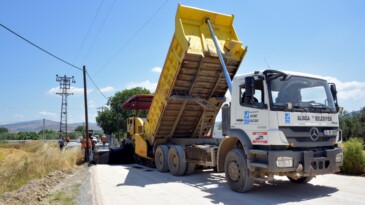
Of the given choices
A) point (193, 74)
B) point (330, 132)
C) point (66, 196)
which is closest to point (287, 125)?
point (330, 132)

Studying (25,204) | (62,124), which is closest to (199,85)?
(25,204)

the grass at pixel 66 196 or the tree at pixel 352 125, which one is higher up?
the tree at pixel 352 125

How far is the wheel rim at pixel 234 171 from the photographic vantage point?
763cm

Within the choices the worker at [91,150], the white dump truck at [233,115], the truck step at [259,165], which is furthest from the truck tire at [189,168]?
the worker at [91,150]

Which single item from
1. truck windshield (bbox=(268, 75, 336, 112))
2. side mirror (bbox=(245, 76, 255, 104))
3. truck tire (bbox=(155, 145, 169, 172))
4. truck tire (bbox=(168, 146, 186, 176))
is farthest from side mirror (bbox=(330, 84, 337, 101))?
truck tire (bbox=(155, 145, 169, 172))

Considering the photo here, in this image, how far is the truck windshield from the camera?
23.3ft

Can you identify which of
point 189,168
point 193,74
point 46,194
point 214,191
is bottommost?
point 46,194

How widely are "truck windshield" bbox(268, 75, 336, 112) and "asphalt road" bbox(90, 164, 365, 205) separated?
72.8 inches

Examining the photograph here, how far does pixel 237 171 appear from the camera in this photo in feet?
25.0

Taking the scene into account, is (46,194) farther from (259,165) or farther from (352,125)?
(352,125)

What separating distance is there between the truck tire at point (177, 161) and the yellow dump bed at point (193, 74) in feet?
3.90

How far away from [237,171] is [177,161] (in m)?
3.33

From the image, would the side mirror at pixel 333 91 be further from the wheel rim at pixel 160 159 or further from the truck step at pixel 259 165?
the wheel rim at pixel 160 159

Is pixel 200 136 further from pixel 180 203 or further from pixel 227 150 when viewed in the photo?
pixel 180 203
